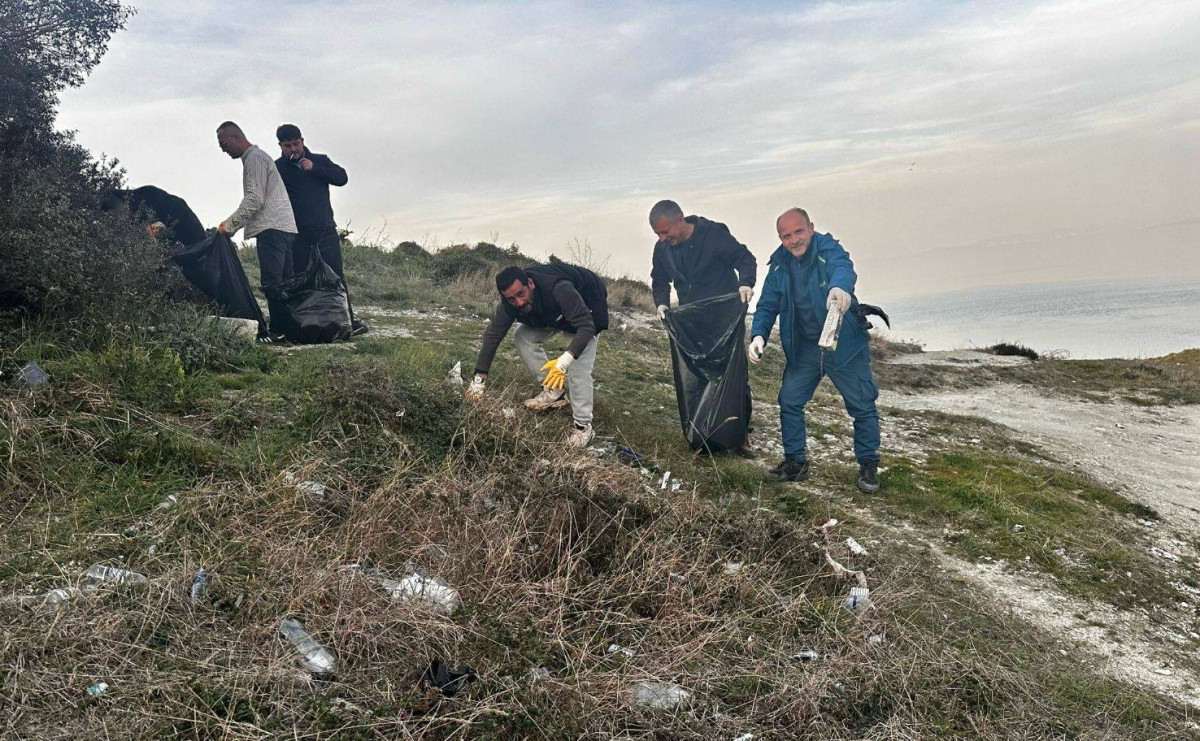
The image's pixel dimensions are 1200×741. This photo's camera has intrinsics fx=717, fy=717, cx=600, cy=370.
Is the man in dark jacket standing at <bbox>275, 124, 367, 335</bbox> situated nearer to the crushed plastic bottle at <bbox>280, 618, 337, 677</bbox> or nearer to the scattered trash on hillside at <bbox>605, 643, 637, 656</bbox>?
the crushed plastic bottle at <bbox>280, 618, 337, 677</bbox>

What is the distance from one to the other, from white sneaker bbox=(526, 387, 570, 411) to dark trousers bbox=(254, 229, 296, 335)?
92.5 inches

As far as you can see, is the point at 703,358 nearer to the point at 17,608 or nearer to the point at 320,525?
the point at 320,525

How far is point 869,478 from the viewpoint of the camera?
15.1 feet

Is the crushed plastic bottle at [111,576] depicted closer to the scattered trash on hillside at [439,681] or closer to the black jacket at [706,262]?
the scattered trash on hillside at [439,681]

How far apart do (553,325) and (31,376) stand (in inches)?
111

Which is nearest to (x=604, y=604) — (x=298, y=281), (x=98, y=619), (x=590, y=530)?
(x=590, y=530)

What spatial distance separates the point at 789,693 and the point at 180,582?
6.57 ft

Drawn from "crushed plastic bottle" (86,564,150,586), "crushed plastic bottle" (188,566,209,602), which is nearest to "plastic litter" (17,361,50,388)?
"crushed plastic bottle" (86,564,150,586)

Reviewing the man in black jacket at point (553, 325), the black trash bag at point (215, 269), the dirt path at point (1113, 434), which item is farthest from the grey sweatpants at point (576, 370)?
the dirt path at point (1113, 434)

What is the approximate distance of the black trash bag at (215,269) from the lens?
5.63 metres

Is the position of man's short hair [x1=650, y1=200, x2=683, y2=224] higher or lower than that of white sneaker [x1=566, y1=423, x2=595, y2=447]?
higher

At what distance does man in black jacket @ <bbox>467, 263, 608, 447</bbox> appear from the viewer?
14.6ft

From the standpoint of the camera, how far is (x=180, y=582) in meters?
2.35

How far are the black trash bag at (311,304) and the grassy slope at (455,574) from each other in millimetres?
1421
